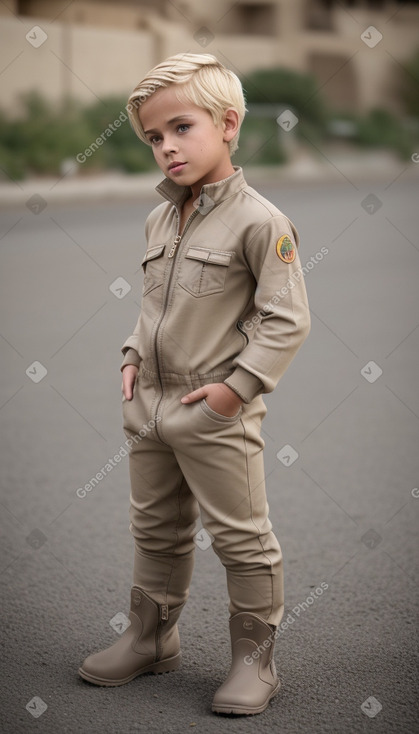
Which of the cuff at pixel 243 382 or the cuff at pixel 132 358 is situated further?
the cuff at pixel 132 358

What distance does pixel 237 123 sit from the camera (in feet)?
8.64

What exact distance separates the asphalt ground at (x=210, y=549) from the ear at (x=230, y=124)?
5.38 ft

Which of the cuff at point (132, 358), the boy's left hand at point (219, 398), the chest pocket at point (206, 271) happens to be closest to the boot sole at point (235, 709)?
the boy's left hand at point (219, 398)

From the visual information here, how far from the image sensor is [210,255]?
2.56m

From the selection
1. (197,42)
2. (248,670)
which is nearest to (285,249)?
(248,670)

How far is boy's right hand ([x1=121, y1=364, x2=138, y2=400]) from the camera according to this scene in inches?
110

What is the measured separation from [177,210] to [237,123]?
0.29 m

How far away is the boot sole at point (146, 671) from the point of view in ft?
9.47

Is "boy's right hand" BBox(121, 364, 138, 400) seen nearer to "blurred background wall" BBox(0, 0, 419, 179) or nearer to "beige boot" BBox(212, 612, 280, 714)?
"beige boot" BBox(212, 612, 280, 714)

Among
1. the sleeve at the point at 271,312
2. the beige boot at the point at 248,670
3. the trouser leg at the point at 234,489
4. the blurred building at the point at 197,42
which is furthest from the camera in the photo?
the blurred building at the point at 197,42

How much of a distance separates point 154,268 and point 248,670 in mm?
1194

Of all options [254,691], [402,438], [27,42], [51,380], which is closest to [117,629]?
[254,691]

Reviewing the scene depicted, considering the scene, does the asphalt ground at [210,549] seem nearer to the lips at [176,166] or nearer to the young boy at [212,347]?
the young boy at [212,347]

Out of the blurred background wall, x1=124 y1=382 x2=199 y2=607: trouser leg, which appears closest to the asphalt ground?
x1=124 y1=382 x2=199 y2=607: trouser leg
